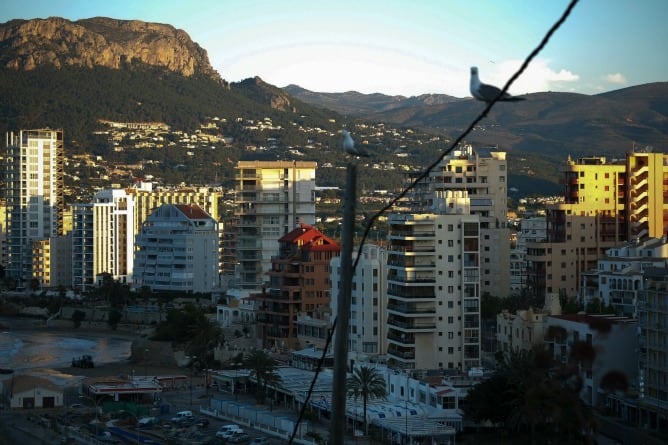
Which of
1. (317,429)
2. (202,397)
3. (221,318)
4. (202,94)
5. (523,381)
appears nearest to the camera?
(523,381)

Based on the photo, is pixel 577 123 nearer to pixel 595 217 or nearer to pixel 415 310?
pixel 595 217

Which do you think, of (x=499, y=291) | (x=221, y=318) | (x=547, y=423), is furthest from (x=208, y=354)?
(x=547, y=423)

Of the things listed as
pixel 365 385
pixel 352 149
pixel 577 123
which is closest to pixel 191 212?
pixel 365 385

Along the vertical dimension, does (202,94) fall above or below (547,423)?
above

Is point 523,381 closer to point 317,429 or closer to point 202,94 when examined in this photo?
point 317,429

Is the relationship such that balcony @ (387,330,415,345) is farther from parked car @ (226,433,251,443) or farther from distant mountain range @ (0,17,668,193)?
distant mountain range @ (0,17,668,193)
